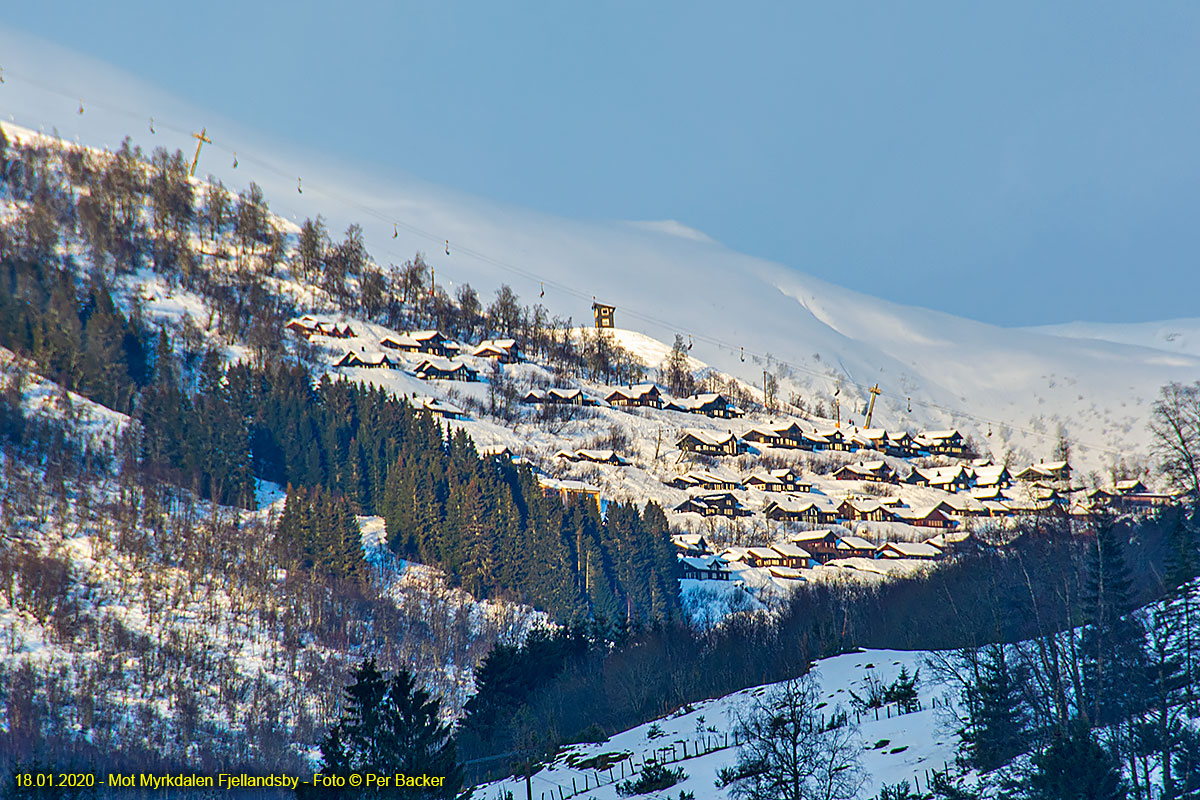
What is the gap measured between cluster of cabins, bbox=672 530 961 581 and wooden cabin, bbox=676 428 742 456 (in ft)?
94.6

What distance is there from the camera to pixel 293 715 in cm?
7956

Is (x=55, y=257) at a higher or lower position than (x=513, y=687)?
higher

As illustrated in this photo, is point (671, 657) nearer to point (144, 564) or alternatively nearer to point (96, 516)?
point (144, 564)

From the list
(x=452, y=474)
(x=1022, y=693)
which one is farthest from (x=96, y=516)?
(x=1022, y=693)

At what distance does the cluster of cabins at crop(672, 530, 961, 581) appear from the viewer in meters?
115

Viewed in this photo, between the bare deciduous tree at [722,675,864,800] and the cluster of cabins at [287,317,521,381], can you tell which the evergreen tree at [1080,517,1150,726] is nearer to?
the bare deciduous tree at [722,675,864,800]

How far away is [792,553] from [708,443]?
1447 inches

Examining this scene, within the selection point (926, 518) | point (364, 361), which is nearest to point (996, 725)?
point (926, 518)

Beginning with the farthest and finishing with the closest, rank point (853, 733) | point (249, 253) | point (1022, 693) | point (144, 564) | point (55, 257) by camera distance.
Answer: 1. point (249, 253)
2. point (55, 257)
3. point (144, 564)
4. point (853, 733)
5. point (1022, 693)

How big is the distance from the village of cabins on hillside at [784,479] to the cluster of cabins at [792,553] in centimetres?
14

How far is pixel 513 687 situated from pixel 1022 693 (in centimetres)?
3796

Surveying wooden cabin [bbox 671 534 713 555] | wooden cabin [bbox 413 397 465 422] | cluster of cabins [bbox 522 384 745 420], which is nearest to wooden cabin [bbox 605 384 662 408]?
cluster of cabins [bbox 522 384 745 420]

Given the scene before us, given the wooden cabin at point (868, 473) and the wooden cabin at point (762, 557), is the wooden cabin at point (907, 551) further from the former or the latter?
the wooden cabin at point (868, 473)

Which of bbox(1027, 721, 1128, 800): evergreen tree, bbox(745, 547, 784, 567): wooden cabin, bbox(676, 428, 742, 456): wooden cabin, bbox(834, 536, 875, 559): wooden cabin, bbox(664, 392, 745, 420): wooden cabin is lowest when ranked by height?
bbox(1027, 721, 1128, 800): evergreen tree
